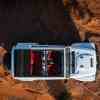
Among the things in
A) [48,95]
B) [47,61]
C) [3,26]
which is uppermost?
[3,26]

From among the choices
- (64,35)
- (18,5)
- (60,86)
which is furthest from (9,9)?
(60,86)

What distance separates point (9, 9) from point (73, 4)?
152 centimetres

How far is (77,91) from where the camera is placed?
1267cm

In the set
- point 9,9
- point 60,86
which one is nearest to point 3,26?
point 9,9

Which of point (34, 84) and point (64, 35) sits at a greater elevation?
point (64, 35)

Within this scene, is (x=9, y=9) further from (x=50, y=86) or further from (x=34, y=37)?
(x=50, y=86)

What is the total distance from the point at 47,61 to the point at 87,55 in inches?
36.8

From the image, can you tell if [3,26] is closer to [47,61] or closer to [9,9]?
[9,9]

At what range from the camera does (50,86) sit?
498 inches

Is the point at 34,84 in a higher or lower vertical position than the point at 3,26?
lower

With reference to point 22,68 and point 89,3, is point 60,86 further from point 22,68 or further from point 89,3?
point 89,3

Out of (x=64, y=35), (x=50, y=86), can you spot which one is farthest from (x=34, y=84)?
(x=64, y=35)

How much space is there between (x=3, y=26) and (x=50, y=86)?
184 cm

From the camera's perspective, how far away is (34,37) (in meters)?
12.5
